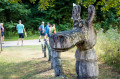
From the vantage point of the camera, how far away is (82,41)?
2.71 metres

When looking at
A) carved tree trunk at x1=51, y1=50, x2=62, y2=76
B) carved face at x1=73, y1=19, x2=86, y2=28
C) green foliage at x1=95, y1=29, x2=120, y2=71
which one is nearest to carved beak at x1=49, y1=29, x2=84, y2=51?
carved face at x1=73, y1=19, x2=86, y2=28

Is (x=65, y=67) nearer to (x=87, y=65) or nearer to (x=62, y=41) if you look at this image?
(x=87, y=65)

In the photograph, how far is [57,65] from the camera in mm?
4332

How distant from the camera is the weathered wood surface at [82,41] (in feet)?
7.59

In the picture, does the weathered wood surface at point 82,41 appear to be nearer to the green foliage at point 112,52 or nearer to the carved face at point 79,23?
the carved face at point 79,23

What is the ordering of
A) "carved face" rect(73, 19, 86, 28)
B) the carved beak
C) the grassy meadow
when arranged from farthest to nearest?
the grassy meadow
"carved face" rect(73, 19, 86, 28)
the carved beak

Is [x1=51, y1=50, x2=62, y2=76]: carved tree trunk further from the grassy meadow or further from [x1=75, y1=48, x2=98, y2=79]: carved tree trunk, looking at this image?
[x1=75, y1=48, x2=98, y2=79]: carved tree trunk

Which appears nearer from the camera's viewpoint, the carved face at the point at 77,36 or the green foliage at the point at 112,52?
the carved face at the point at 77,36

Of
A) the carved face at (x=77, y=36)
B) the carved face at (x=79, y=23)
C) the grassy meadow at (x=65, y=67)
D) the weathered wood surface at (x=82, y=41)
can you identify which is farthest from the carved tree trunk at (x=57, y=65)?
the carved face at (x=79, y=23)

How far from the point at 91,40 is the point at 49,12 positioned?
2119cm

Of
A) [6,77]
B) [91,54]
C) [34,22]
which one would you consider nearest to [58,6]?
[34,22]

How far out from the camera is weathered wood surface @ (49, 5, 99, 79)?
2.31 meters

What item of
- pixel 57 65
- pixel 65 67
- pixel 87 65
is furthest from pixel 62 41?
pixel 65 67

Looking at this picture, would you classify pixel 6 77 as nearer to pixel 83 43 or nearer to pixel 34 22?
pixel 83 43
